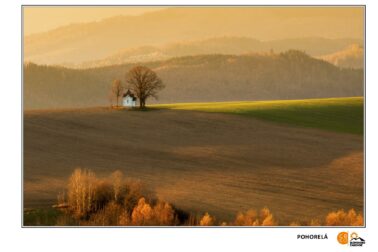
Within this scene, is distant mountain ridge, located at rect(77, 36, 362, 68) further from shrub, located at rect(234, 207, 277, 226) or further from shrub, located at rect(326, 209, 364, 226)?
shrub, located at rect(326, 209, 364, 226)

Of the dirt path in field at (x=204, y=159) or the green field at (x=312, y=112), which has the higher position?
the green field at (x=312, y=112)

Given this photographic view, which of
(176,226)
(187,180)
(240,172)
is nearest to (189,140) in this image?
(240,172)

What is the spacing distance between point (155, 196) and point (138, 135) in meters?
17.4

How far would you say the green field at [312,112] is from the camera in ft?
148

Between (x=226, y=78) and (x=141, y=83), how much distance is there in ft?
221

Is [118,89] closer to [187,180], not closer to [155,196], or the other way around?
[187,180]

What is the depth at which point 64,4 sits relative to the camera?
748 inches

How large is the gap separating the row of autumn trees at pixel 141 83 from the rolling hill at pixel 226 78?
40.3 metres

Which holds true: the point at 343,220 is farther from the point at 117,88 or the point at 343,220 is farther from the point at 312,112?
the point at 312,112

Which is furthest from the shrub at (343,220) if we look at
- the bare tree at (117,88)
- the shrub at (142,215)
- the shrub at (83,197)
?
the bare tree at (117,88)

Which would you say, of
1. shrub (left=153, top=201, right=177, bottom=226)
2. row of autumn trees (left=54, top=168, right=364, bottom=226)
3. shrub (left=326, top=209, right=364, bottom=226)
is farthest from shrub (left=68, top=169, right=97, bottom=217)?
shrub (left=326, top=209, right=364, bottom=226)

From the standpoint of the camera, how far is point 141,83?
1662 inches
